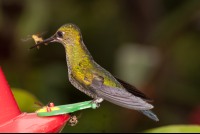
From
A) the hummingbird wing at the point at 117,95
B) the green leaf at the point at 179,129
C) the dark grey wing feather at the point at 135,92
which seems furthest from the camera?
the green leaf at the point at 179,129

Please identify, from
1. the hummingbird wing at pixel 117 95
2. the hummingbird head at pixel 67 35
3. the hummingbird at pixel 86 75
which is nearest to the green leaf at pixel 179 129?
the hummingbird at pixel 86 75

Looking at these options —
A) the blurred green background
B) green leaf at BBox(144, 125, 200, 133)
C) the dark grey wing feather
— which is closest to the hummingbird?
the dark grey wing feather

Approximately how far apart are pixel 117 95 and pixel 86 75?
14 centimetres

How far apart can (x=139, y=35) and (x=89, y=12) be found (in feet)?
3.11

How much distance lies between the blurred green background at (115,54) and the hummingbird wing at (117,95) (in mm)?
1736

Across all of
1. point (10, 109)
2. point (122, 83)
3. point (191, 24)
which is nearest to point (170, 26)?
point (191, 24)

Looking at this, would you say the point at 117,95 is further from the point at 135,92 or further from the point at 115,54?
the point at 115,54

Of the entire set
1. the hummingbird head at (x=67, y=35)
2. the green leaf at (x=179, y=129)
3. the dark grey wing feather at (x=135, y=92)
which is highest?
the hummingbird head at (x=67, y=35)

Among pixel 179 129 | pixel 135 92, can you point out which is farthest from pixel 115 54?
pixel 135 92

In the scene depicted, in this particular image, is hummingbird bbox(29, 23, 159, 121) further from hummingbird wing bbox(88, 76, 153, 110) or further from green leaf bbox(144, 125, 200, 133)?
green leaf bbox(144, 125, 200, 133)

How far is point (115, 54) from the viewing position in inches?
127

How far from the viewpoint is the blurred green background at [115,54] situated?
277 cm

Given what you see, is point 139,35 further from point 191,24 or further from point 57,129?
point 57,129

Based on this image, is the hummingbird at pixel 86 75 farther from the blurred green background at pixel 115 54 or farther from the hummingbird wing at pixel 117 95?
the blurred green background at pixel 115 54
